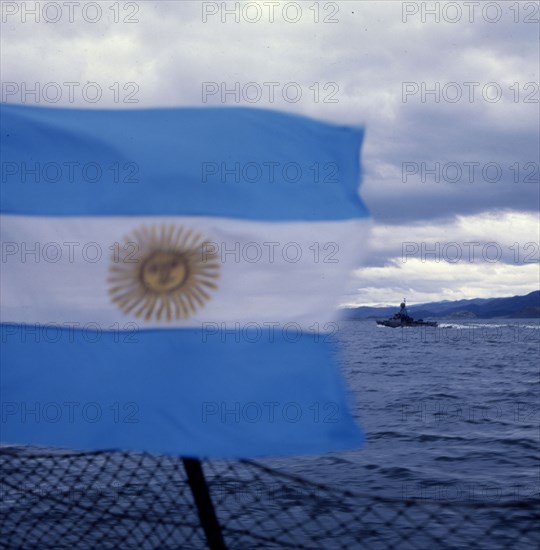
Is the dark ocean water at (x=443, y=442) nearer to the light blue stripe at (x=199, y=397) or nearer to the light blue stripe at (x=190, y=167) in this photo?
the light blue stripe at (x=199, y=397)

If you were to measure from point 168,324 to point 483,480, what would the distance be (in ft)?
41.4

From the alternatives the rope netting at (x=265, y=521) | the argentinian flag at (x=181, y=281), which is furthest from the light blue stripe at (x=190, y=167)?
the rope netting at (x=265, y=521)

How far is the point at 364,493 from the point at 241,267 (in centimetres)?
1084

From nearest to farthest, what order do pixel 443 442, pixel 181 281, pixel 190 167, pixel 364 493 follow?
pixel 181 281 → pixel 190 167 → pixel 364 493 → pixel 443 442

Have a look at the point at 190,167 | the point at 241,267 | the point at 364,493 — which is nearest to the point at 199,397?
the point at 241,267

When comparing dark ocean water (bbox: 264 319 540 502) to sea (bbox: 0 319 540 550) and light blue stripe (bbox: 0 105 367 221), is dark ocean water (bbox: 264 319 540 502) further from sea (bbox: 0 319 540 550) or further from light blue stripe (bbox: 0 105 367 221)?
light blue stripe (bbox: 0 105 367 221)

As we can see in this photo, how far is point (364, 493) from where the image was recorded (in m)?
14.8

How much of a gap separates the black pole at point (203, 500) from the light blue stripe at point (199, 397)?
434 mm

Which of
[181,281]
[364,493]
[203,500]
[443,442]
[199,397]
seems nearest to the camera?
[199,397]

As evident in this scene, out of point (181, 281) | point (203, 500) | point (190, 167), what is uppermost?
point (190, 167)

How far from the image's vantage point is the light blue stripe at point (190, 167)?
16.1 ft

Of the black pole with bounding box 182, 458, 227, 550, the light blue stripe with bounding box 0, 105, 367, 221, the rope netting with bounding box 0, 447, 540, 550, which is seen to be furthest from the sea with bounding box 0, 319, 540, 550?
the light blue stripe with bounding box 0, 105, 367, 221

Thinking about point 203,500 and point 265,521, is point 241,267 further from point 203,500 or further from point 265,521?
point 265,521

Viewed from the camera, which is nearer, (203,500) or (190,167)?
(190,167)
